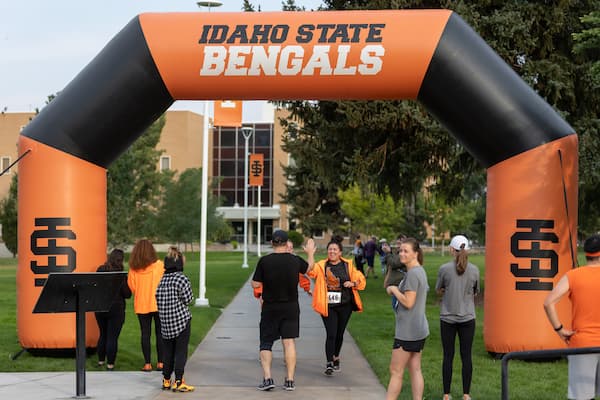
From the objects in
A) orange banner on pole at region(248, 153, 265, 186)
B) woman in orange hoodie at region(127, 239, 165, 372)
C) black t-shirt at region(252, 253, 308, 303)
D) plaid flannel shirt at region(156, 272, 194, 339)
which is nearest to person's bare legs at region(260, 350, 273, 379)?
black t-shirt at region(252, 253, 308, 303)

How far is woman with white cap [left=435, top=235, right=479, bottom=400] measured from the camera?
29.5 ft

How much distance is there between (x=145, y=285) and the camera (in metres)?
10.9

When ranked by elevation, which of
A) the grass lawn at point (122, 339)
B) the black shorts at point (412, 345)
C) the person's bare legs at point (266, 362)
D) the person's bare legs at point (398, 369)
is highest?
the black shorts at point (412, 345)

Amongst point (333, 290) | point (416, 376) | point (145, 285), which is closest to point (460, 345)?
point (416, 376)

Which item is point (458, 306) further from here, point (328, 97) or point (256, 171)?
point (256, 171)

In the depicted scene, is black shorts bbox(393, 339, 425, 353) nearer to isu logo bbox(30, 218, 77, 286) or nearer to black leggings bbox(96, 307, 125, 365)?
black leggings bbox(96, 307, 125, 365)

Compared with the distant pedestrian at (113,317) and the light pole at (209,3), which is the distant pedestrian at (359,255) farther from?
the distant pedestrian at (113,317)

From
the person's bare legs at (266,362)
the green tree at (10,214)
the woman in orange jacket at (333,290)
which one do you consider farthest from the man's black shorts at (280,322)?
the green tree at (10,214)

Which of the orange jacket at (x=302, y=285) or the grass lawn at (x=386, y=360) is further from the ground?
the orange jacket at (x=302, y=285)

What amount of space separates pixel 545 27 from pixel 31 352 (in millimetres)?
13887

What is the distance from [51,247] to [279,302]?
139 inches

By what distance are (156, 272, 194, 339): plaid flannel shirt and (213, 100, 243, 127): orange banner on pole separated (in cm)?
1276

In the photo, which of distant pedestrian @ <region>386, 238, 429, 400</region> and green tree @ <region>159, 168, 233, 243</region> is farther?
green tree @ <region>159, 168, 233, 243</region>

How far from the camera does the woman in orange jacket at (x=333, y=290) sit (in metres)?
11.1
